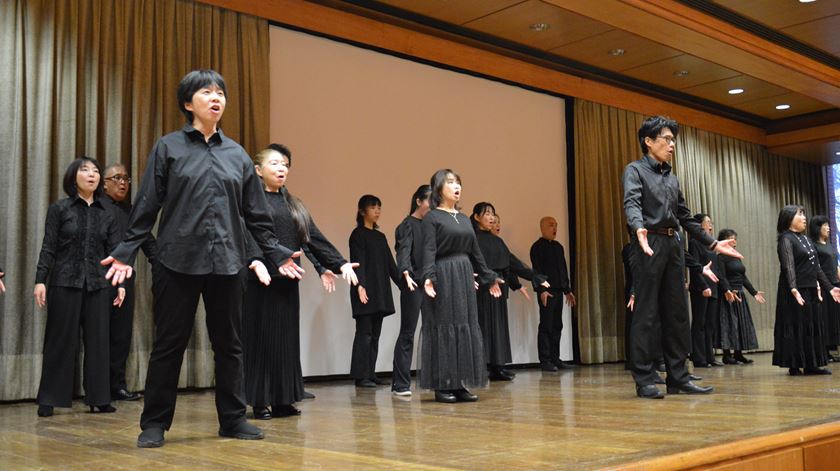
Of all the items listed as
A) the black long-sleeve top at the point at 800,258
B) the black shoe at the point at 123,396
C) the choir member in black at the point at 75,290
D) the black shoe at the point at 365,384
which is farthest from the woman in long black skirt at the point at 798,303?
the choir member in black at the point at 75,290

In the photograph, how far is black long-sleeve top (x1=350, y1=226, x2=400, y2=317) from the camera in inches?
259

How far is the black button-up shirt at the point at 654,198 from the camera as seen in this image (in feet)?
15.4

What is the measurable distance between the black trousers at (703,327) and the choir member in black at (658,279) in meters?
3.29

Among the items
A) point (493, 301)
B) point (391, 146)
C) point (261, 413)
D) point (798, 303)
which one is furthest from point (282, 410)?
point (798, 303)

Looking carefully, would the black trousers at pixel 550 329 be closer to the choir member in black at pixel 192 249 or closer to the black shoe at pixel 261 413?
the black shoe at pixel 261 413

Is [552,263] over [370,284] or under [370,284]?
over

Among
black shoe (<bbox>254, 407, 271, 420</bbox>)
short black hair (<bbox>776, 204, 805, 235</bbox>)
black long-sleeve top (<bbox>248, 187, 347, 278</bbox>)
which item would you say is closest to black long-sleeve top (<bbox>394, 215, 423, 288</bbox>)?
black long-sleeve top (<bbox>248, 187, 347, 278</bbox>)

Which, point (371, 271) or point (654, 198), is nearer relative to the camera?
point (654, 198)

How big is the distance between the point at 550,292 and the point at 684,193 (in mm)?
3355

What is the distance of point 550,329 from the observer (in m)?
8.38

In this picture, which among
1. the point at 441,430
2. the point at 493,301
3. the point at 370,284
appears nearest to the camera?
the point at 441,430

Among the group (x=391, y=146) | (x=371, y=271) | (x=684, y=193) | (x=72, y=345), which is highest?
(x=391, y=146)

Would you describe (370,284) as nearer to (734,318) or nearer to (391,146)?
(391,146)

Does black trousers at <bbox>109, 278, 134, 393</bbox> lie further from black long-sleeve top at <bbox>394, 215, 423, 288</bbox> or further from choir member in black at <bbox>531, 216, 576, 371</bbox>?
choir member in black at <bbox>531, 216, 576, 371</bbox>
